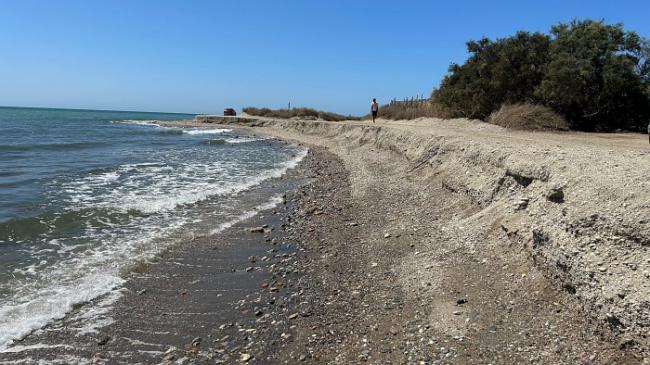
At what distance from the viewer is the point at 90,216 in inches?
382

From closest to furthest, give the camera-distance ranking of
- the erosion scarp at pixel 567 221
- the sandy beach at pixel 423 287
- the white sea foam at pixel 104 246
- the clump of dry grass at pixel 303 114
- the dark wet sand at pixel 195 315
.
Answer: the erosion scarp at pixel 567 221
the sandy beach at pixel 423 287
the dark wet sand at pixel 195 315
the white sea foam at pixel 104 246
the clump of dry grass at pixel 303 114

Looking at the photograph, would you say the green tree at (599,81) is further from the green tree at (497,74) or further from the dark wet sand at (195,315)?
the dark wet sand at (195,315)

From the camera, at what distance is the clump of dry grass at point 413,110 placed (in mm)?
29258

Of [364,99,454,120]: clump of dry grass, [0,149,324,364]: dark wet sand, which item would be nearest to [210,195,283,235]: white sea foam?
[0,149,324,364]: dark wet sand

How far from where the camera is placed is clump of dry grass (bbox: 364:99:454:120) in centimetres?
2926

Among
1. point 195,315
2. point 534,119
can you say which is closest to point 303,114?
point 534,119

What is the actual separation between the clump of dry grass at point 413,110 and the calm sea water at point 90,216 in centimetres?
1340

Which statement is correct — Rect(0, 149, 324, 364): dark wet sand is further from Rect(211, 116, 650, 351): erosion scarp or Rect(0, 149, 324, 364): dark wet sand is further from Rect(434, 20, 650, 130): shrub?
Rect(434, 20, 650, 130): shrub

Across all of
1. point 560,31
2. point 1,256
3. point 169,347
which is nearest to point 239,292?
point 169,347

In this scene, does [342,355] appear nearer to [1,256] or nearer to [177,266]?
[177,266]

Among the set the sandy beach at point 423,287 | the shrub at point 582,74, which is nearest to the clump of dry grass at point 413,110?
the shrub at point 582,74

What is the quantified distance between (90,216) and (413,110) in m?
30.6

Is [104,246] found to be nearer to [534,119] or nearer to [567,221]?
[567,221]

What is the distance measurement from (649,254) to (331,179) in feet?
36.9
